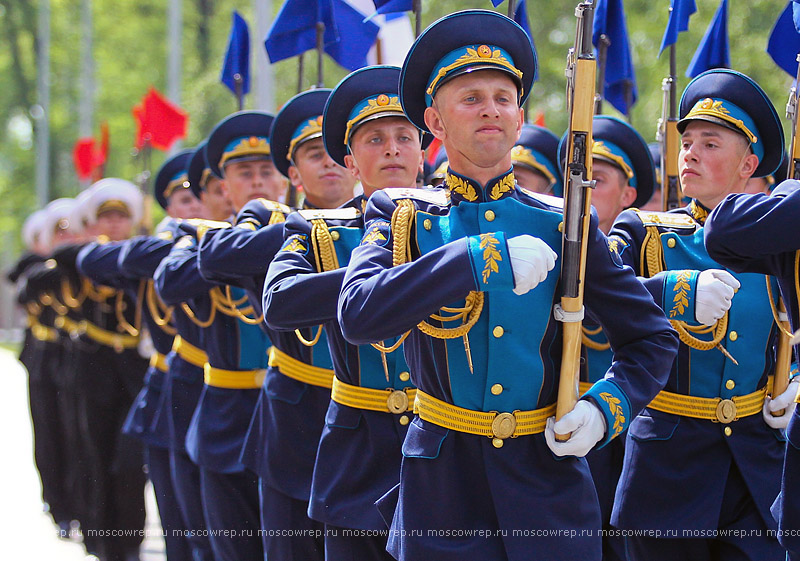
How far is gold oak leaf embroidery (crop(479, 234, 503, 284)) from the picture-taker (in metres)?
2.71

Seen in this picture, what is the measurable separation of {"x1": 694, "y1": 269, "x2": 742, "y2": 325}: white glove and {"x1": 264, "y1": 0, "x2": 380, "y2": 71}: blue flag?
2854mm

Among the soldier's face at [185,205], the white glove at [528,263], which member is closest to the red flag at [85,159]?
the soldier's face at [185,205]

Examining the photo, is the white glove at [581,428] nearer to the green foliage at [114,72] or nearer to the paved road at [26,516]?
the paved road at [26,516]

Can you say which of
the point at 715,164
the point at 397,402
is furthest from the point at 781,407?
the point at 397,402

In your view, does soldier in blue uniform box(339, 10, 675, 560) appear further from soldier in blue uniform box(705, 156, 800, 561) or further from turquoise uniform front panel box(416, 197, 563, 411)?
soldier in blue uniform box(705, 156, 800, 561)

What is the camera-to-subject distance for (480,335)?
3057mm

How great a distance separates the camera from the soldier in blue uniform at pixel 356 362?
12.6 ft

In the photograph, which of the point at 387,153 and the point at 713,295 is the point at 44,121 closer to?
the point at 387,153

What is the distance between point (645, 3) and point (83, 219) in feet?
28.9

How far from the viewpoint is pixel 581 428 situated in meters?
2.91

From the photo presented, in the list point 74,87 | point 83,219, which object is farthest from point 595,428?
point 74,87

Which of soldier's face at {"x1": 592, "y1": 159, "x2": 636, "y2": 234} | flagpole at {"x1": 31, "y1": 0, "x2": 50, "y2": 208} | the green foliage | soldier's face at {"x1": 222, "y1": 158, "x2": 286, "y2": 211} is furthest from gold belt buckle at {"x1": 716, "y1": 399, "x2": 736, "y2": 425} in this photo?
flagpole at {"x1": 31, "y1": 0, "x2": 50, "y2": 208}

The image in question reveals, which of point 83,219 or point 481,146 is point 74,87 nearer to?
point 83,219

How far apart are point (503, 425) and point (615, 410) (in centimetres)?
27
